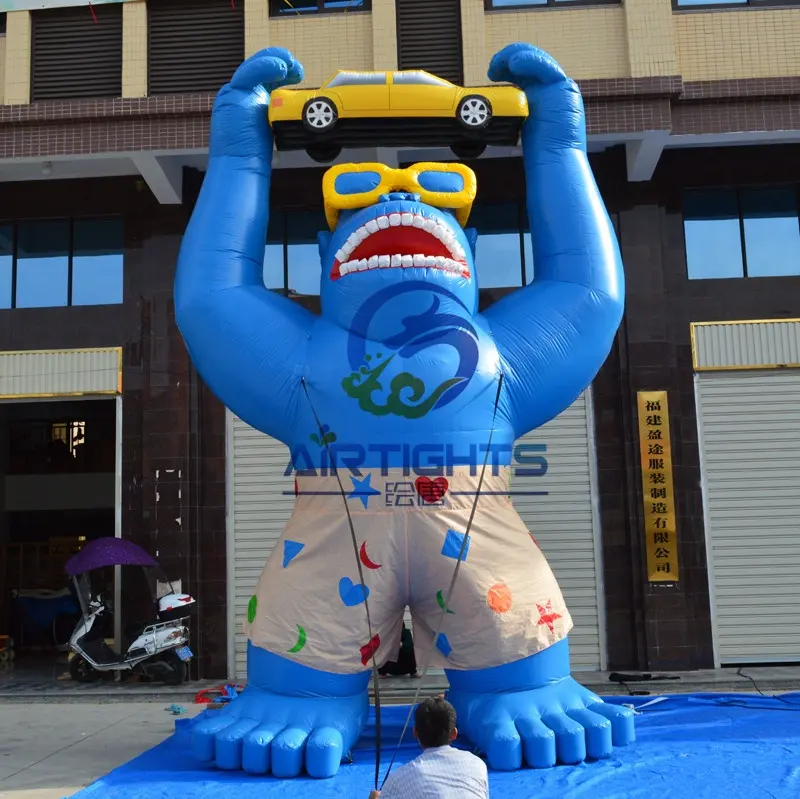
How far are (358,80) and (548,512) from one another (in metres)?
4.89

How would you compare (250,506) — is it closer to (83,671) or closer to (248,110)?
(83,671)

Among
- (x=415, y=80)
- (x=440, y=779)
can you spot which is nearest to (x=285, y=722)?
(x=440, y=779)

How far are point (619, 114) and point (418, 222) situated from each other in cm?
444

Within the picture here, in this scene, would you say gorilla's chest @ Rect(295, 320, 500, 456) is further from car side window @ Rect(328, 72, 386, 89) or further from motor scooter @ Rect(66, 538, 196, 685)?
motor scooter @ Rect(66, 538, 196, 685)

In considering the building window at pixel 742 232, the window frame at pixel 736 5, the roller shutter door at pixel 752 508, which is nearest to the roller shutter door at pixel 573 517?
the roller shutter door at pixel 752 508

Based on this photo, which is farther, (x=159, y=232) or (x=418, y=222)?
(x=159, y=232)

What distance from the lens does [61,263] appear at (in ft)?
30.1

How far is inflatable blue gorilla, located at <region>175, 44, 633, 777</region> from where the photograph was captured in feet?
13.6

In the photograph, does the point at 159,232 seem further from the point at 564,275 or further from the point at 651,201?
the point at 564,275

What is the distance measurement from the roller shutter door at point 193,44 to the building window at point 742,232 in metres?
4.64

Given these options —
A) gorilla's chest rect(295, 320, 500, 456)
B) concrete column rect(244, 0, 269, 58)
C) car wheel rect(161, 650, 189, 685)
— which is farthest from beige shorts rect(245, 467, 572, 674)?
concrete column rect(244, 0, 269, 58)

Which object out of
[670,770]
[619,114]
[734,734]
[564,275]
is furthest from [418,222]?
[619,114]

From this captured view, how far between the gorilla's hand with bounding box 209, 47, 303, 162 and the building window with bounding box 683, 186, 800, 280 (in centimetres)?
523

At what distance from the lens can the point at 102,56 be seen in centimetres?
905
